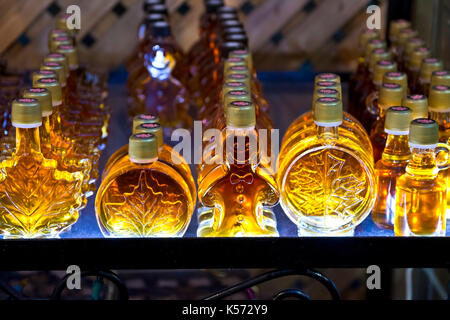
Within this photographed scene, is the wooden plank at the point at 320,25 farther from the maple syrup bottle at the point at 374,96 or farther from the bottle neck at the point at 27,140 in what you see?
the bottle neck at the point at 27,140

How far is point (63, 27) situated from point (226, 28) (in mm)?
394

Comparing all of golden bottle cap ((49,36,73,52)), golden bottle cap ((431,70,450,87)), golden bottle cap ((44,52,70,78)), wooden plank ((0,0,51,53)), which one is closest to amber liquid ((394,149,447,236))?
golden bottle cap ((431,70,450,87))

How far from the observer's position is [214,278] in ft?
6.58

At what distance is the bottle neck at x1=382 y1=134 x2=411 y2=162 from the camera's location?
3.84 ft

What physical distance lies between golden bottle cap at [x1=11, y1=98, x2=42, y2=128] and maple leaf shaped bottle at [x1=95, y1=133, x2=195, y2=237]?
5.7 inches

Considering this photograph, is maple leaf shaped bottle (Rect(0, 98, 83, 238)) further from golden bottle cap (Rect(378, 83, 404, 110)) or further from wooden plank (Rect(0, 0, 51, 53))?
wooden plank (Rect(0, 0, 51, 53))

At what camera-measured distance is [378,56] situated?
1504mm

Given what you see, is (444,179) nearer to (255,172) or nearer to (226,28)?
(255,172)

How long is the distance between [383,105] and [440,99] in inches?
3.9

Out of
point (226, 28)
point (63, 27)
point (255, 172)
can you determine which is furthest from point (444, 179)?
point (63, 27)

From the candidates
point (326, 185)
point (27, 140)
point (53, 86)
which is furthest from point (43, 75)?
point (326, 185)

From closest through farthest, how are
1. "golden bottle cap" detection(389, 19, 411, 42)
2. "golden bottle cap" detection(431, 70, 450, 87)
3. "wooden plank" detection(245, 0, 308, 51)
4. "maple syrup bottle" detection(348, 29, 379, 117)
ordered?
"golden bottle cap" detection(431, 70, 450, 87), "maple syrup bottle" detection(348, 29, 379, 117), "golden bottle cap" detection(389, 19, 411, 42), "wooden plank" detection(245, 0, 308, 51)

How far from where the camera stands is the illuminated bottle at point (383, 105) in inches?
49.5

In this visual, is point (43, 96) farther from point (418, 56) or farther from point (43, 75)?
point (418, 56)
